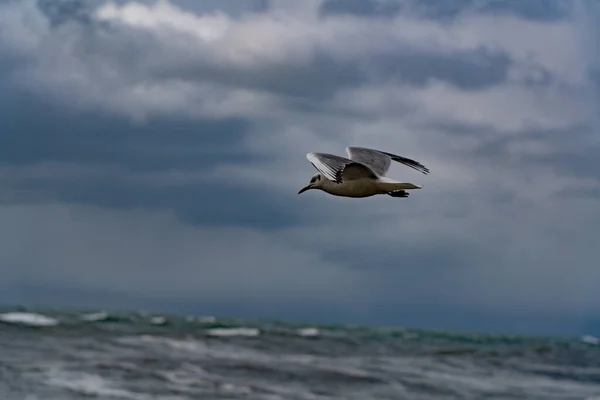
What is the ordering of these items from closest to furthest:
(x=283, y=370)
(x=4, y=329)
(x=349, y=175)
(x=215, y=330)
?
(x=349, y=175) < (x=283, y=370) < (x=4, y=329) < (x=215, y=330)

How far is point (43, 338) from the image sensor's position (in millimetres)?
32688

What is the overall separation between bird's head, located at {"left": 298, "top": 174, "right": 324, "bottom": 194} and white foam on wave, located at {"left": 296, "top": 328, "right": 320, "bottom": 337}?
32.3 metres

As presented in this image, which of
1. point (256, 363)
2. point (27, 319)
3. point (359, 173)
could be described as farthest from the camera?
point (27, 319)

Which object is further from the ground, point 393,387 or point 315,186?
point 315,186

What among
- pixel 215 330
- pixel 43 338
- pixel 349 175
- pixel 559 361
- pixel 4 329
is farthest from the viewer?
pixel 215 330

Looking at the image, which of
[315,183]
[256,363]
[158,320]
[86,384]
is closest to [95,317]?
[158,320]

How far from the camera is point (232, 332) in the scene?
41344mm

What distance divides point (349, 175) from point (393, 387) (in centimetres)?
1762

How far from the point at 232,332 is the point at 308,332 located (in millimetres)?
4193

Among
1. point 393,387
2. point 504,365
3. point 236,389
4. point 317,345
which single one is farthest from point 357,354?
point 236,389

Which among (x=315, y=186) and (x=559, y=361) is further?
(x=559, y=361)

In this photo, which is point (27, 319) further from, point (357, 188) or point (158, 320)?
point (357, 188)

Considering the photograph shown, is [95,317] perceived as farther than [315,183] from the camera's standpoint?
Yes

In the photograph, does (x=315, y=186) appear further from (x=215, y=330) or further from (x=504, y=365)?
(x=215, y=330)
